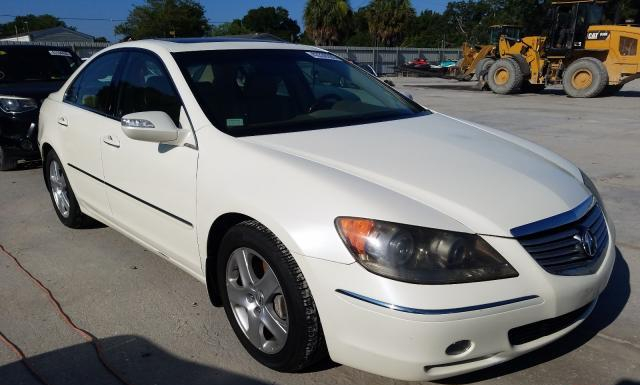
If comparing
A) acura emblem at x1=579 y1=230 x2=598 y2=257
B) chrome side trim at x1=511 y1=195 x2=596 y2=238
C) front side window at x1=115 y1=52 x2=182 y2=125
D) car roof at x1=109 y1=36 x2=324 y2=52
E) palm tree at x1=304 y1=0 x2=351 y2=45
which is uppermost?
palm tree at x1=304 y1=0 x2=351 y2=45

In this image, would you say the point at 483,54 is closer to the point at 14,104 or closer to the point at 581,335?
the point at 14,104

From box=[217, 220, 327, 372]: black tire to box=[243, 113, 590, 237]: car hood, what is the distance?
0.44 m

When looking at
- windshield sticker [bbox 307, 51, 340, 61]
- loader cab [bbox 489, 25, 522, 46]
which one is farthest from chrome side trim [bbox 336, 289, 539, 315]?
loader cab [bbox 489, 25, 522, 46]

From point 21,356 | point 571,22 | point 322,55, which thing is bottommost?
point 21,356

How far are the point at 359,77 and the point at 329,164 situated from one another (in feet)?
5.39

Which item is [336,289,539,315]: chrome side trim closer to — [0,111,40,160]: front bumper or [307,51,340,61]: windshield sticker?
[307,51,340,61]: windshield sticker

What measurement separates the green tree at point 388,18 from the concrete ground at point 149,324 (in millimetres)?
43053

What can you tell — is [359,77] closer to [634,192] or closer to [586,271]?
[586,271]

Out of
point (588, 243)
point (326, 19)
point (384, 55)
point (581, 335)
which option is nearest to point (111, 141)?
point (588, 243)

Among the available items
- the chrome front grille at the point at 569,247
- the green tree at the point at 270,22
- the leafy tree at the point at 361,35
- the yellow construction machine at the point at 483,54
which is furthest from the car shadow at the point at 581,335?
the green tree at the point at 270,22

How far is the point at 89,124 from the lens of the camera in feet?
12.8

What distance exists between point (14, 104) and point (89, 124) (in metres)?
3.56

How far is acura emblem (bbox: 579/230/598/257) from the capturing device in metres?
2.39

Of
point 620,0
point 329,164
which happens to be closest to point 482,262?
point 329,164
